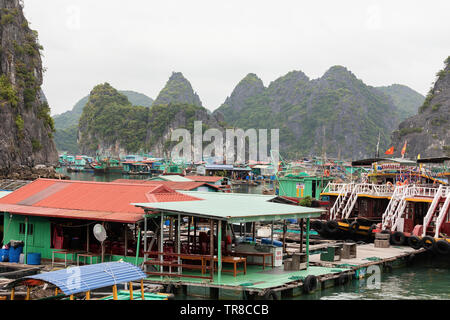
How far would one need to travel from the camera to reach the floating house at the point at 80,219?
53.7ft

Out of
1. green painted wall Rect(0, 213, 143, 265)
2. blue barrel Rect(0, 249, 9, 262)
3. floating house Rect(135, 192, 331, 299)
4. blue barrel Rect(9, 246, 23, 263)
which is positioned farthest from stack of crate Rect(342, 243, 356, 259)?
blue barrel Rect(0, 249, 9, 262)

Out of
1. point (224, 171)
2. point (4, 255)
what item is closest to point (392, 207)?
point (4, 255)

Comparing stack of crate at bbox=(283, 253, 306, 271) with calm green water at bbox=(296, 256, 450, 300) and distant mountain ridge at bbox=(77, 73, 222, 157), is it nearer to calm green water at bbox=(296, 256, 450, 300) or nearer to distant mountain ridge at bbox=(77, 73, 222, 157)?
calm green water at bbox=(296, 256, 450, 300)

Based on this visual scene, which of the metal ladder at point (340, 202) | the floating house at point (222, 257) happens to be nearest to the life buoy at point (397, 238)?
the metal ladder at point (340, 202)

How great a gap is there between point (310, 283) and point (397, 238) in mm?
10060

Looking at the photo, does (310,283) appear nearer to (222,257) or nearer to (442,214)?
(222,257)

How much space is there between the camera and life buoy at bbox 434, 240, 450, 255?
71.6 feet

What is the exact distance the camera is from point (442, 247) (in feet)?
71.9

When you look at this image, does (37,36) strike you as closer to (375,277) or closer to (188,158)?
(188,158)

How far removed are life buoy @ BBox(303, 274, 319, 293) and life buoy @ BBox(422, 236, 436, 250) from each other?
8.78m

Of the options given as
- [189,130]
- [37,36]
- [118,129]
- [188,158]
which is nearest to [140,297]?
[37,36]

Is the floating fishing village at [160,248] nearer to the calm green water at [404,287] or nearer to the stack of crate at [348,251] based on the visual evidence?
the stack of crate at [348,251]

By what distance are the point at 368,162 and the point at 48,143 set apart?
222ft

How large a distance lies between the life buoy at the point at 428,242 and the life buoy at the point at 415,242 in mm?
214
